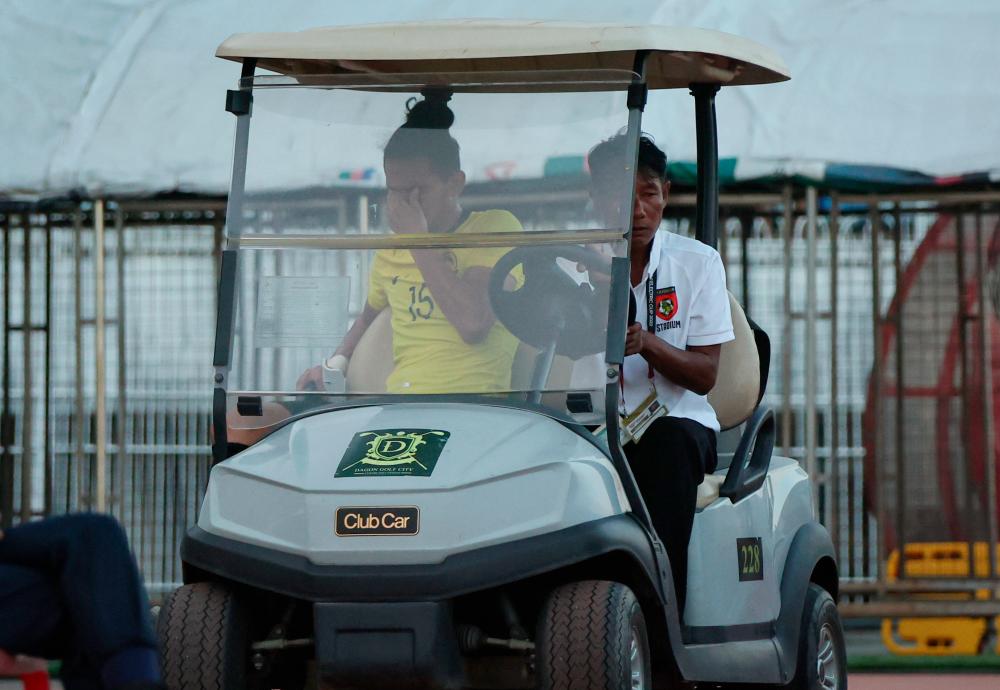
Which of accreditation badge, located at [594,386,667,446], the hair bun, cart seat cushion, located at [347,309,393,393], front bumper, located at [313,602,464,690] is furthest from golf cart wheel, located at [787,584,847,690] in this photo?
the hair bun

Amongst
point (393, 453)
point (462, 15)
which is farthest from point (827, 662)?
point (462, 15)

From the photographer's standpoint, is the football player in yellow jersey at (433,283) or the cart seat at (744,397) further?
the cart seat at (744,397)

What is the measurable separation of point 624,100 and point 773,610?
1334mm

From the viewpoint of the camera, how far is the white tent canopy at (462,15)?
8.80m

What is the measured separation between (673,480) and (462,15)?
5854mm

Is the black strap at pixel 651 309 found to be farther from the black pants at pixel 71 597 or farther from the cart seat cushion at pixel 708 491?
the black pants at pixel 71 597

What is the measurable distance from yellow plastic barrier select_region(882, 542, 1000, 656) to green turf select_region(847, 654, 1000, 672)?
0.95 feet

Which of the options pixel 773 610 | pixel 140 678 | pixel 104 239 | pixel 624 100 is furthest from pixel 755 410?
pixel 104 239

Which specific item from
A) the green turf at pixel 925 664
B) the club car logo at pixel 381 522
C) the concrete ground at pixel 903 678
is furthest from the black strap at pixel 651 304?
the green turf at pixel 925 664

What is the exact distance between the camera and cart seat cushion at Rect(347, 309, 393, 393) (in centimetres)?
460

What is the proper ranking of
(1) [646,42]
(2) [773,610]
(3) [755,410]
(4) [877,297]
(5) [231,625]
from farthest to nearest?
(4) [877,297] < (3) [755,410] < (2) [773,610] < (1) [646,42] < (5) [231,625]

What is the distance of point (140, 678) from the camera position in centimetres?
325

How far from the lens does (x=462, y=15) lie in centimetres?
998

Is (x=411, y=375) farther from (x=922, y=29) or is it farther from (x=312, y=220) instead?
(x=922, y=29)
